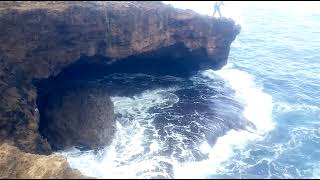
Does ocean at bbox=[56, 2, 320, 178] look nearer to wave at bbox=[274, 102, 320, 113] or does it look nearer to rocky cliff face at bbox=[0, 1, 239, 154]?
wave at bbox=[274, 102, 320, 113]

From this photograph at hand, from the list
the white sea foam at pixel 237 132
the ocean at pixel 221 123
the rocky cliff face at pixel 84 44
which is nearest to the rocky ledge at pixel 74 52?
the rocky cliff face at pixel 84 44

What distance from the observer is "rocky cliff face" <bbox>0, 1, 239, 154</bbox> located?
57.3 feet

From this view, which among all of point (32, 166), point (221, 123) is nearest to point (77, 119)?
point (32, 166)

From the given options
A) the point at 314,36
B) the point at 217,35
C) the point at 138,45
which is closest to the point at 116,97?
the point at 138,45

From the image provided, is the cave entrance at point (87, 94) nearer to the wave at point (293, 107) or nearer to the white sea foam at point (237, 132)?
the white sea foam at point (237, 132)

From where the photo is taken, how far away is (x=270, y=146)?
1914cm

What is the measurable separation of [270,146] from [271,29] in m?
25.4

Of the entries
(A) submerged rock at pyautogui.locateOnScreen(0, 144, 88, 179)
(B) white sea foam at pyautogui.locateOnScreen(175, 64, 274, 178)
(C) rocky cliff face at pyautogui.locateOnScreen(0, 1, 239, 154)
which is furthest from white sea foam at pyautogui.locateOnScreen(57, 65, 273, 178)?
(A) submerged rock at pyautogui.locateOnScreen(0, 144, 88, 179)

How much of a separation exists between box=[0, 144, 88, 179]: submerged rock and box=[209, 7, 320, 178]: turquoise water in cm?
673

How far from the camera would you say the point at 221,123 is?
20922 mm

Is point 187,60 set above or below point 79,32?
below

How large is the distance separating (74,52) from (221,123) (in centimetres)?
886

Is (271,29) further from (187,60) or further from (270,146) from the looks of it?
(270,146)

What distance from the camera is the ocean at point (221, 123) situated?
1673 cm
